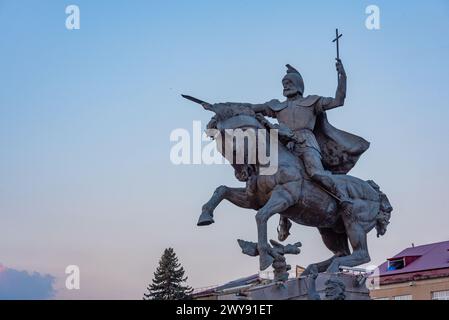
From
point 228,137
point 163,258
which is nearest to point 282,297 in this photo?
point 228,137

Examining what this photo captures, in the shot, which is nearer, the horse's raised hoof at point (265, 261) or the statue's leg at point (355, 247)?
the horse's raised hoof at point (265, 261)

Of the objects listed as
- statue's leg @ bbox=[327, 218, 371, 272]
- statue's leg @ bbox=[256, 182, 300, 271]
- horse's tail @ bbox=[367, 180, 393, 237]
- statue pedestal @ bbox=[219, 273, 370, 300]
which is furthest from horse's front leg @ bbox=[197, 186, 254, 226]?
horse's tail @ bbox=[367, 180, 393, 237]

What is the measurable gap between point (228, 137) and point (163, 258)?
18.5 m

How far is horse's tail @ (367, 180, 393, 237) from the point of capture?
12.9 metres

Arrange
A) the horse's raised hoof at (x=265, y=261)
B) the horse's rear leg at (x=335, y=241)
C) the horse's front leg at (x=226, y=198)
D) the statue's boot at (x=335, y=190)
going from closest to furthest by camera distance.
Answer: the horse's raised hoof at (x=265, y=261) → the horse's front leg at (x=226, y=198) → the statue's boot at (x=335, y=190) → the horse's rear leg at (x=335, y=241)

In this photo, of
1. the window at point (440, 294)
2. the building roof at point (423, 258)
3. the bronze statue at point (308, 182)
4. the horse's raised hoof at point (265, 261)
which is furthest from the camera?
the building roof at point (423, 258)

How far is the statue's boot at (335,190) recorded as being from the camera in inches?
477

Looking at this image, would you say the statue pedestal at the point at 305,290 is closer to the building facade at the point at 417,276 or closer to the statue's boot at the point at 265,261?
the statue's boot at the point at 265,261

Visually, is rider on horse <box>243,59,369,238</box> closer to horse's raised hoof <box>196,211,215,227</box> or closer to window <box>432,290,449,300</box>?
horse's raised hoof <box>196,211,215,227</box>

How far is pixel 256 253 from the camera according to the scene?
38.1 ft

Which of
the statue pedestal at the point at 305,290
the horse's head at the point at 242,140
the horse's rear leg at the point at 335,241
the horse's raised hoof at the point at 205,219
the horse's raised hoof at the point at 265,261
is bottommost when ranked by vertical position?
the statue pedestal at the point at 305,290

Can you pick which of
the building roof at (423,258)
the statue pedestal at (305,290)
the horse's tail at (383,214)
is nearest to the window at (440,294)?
the building roof at (423,258)

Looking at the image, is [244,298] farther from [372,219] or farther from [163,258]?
[163,258]

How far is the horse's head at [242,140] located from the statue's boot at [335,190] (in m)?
0.79
